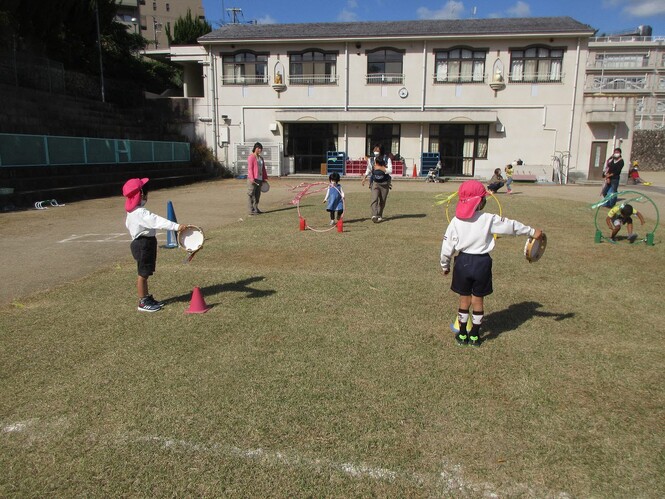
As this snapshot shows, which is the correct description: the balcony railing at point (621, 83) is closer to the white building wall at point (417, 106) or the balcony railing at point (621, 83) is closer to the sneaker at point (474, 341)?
the white building wall at point (417, 106)

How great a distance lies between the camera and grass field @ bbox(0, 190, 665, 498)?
3.07 m

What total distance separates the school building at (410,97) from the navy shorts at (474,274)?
25.5 m

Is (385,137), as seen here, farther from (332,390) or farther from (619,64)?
(619,64)

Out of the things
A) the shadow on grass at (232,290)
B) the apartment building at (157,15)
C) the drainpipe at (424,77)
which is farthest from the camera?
the apartment building at (157,15)

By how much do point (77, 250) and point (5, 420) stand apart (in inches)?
257

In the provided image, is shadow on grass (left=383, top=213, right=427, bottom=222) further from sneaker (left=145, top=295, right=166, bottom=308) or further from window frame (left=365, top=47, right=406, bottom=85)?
window frame (left=365, top=47, right=406, bottom=85)

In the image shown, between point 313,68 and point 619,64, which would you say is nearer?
point 313,68

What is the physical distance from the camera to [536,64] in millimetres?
28344

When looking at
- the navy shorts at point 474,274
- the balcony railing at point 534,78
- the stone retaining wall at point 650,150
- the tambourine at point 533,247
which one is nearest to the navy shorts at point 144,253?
the navy shorts at point 474,274

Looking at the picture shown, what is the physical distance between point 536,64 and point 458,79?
4.38m

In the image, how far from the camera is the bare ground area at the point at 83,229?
7.77m

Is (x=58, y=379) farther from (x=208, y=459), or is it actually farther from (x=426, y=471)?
(x=426, y=471)

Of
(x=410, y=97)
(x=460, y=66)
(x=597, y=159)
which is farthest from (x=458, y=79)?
(x=597, y=159)

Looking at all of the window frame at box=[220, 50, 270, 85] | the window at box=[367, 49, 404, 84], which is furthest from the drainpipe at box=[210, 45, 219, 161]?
the window at box=[367, 49, 404, 84]
